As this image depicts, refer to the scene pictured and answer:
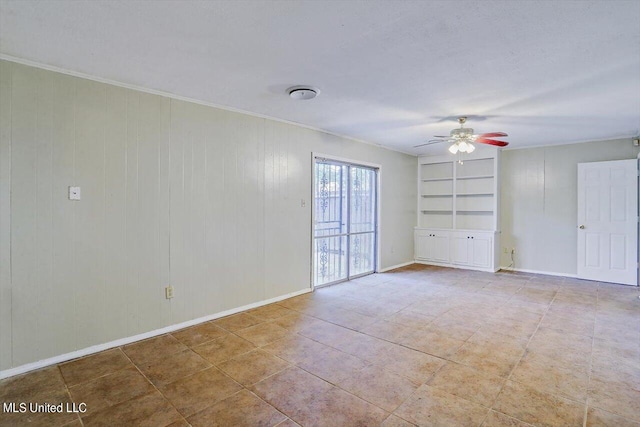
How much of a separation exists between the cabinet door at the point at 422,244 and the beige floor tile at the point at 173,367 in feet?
17.9

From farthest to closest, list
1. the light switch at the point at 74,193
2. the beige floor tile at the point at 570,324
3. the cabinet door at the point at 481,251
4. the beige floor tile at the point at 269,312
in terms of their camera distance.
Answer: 1. the cabinet door at the point at 481,251
2. the beige floor tile at the point at 269,312
3. the beige floor tile at the point at 570,324
4. the light switch at the point at 74,193

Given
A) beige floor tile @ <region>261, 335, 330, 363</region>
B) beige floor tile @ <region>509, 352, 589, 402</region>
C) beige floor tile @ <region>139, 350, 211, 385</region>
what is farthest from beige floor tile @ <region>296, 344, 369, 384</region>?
beige floor tile @ <region>509, 352, 589, 402</region>

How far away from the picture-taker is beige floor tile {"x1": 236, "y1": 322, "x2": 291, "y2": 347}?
10.1 ft

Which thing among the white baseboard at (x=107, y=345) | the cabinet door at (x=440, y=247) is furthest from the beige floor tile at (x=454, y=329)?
the cabinet door at (x=440, y=247)

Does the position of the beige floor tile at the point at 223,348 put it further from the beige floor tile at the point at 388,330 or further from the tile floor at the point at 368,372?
the beige floor tile at the point at 388,330

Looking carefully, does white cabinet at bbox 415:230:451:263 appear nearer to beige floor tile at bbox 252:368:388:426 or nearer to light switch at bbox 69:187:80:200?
beige floor tile at bbox 252:368:388:426

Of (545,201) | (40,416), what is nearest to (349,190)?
(545,201)

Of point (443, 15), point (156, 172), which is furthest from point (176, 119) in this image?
point (443, 15)

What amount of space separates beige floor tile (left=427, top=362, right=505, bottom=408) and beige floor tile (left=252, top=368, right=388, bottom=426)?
0.60 meters

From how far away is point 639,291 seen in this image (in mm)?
4777

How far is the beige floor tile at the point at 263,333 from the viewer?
10.1ft

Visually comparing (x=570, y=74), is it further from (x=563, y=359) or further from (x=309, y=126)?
(x=309, y=126)

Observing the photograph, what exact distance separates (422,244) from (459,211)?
41.5 inches

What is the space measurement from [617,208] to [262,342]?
19.5 ft
